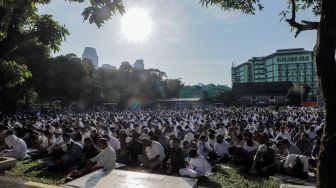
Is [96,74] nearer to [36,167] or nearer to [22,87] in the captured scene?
[22,87]

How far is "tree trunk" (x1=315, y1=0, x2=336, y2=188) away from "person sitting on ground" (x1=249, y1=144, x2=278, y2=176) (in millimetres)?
5131

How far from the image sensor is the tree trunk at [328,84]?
371 cm

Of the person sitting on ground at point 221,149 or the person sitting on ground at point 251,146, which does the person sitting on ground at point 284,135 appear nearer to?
the person sitting on ground at point 251,146

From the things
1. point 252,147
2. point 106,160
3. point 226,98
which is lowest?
point 106,160

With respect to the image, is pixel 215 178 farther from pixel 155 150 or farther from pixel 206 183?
pixel 155 150

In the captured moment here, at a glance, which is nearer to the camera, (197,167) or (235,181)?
(235,181)

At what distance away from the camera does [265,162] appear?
895cm

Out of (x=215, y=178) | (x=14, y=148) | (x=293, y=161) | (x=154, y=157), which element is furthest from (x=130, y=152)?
(x=293, y=161)

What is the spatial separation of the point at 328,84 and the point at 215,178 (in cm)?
546

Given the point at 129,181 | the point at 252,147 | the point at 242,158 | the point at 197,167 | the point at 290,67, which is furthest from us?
the point at 290,67

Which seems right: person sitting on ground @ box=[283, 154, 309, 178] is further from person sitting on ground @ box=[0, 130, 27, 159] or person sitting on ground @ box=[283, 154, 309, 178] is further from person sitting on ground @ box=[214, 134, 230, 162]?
person sitting on ground @ box=[0, 130, 27, 159]

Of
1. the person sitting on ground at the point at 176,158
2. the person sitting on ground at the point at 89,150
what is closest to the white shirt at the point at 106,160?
the person sitting on ground at the point at 176,158

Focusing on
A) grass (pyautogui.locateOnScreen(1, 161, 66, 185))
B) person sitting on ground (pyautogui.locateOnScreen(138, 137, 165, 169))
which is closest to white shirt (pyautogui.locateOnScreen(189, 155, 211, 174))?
person sitting on ground (pyautogui.locateOnScreen(138, 137, 165, 169))

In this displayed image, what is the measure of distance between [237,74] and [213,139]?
430 feet
